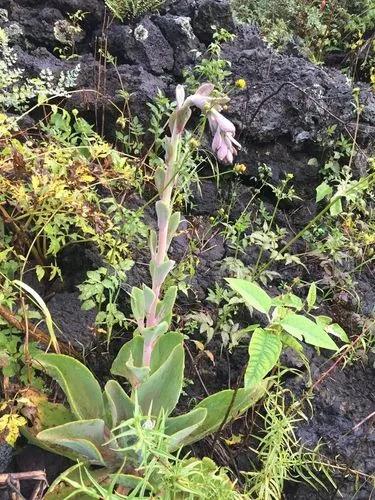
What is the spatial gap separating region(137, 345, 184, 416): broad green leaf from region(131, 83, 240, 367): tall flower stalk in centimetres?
7

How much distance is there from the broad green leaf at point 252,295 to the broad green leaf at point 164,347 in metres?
0.30

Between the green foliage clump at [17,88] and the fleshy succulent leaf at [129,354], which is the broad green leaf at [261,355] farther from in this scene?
the green foliage clump at [17,88]

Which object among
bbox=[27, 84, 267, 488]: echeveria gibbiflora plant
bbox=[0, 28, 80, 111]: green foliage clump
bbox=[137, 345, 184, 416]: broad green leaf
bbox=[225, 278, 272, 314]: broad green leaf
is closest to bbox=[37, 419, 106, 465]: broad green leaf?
bbox=[27, 84, 267, 488]: echeveria gibbiflora plant

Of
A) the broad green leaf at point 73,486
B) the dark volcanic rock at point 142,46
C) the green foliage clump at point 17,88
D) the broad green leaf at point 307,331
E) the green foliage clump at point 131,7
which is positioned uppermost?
the green foliage clump at point 131,7

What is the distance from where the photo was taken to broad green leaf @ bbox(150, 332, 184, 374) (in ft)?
6.32

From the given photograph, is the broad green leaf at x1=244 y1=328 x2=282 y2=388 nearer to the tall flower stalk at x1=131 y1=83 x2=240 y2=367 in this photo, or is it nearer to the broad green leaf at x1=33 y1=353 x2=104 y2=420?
the tall flower stalk at x1=131 y1=83 x2=240 y2=367

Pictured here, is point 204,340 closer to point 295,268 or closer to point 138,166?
point 295,268

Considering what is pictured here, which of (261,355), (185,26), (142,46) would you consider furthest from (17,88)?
(261,355)

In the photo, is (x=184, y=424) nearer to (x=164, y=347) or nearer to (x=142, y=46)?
(x=164, y=347)

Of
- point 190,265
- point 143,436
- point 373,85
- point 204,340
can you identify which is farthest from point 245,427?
point 373,85

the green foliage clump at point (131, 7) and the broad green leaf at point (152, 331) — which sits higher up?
the green foliage clump at point (131, 7)

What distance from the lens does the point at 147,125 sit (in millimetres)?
2838

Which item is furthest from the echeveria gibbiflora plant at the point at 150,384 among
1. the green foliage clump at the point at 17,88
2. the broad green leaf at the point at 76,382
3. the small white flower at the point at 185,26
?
the small white flower at the point at 185,26

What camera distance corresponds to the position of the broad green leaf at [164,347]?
6.32 feet
